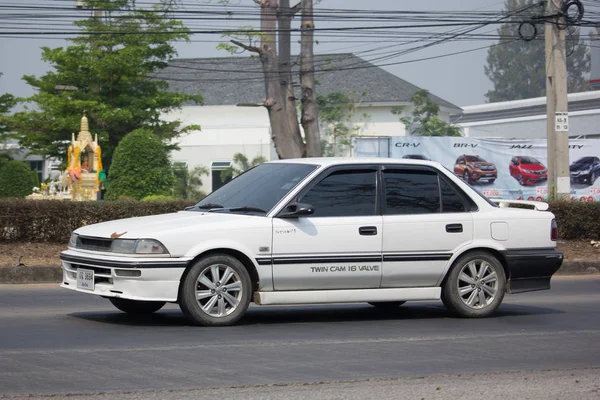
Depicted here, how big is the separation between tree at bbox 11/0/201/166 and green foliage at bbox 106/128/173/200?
16542mm

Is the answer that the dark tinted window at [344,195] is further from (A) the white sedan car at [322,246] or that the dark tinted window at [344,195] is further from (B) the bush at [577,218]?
(B) the bush at [577,218]

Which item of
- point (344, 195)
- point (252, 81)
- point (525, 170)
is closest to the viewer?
point (344, 195)

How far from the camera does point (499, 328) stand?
31.0 feet

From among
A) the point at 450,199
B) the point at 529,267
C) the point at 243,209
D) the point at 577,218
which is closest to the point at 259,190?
the point at 243,209

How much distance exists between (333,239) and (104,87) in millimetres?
41186

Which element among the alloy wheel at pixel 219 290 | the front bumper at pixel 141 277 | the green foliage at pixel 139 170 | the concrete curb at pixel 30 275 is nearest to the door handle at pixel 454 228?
the alloy wheel at pixel 219 290

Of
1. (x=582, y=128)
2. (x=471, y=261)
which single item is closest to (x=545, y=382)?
Result: (x=471, y=261)

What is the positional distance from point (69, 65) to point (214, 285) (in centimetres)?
4114

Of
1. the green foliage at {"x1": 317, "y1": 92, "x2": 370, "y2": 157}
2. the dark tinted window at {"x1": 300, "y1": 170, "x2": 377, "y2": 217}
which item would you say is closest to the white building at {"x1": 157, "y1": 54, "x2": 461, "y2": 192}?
the green foliage at {"x1": 317, "y1": 92, "x2": 370, "y2": 157}

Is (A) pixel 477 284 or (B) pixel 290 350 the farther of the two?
(A) pixel 477 284

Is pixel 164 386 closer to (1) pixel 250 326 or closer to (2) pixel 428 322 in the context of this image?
(1) pixel 250 326

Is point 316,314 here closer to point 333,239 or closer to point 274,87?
point 333,239

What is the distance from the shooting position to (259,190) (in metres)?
9.70

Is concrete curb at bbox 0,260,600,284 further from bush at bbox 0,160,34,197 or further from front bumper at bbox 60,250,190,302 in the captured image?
bush at bbox 0,160,34,197
